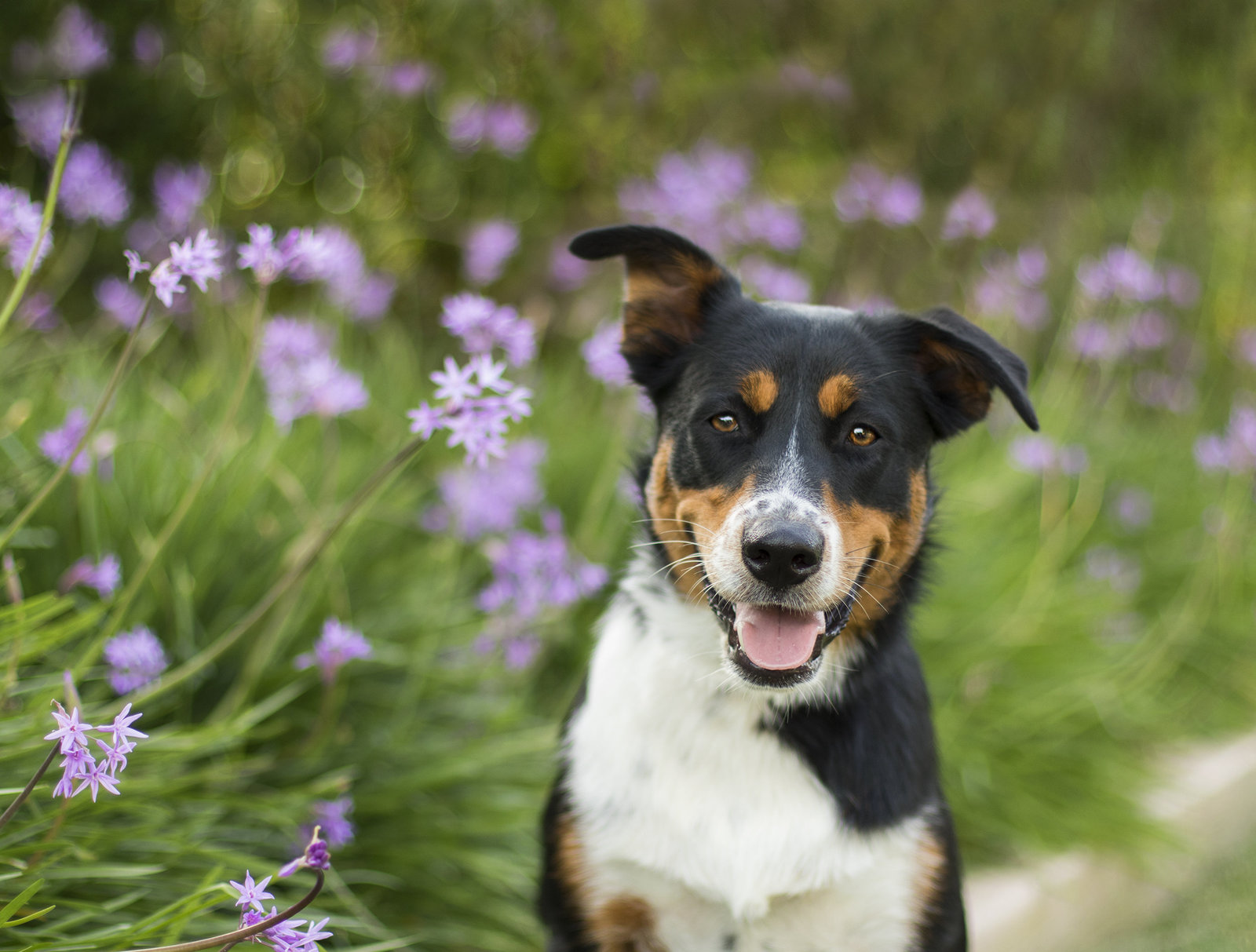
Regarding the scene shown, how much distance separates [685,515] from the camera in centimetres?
238

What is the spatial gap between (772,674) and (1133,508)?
4.32m

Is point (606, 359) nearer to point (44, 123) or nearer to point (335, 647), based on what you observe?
point (335, 647)

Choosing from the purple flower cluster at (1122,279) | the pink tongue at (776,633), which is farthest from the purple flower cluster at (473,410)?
the purple flower cluster at (1122,279)

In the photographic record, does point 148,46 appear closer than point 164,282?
No

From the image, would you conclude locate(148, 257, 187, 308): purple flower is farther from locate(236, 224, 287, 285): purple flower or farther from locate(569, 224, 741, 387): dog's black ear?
locate(569, 224, 741, 387): dog's black ear

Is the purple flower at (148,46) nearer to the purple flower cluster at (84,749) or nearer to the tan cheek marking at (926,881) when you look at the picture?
the purple flower cluster at (84,749)

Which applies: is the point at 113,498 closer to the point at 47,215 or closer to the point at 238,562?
the point at 238,562

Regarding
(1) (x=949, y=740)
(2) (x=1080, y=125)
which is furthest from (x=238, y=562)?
(2) (x=1080, y=125)

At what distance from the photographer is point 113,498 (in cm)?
326

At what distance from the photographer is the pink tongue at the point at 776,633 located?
221 cm

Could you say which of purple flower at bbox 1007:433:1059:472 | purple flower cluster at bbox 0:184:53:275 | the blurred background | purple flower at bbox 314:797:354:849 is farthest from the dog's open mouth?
purple flower at bbox 1007:433:1059:472

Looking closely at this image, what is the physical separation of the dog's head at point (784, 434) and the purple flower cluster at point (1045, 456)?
75.6 inches

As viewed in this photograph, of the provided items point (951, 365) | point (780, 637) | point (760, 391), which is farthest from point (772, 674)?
point (951, 365)

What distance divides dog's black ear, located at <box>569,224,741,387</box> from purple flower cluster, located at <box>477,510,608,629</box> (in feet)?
2.07
